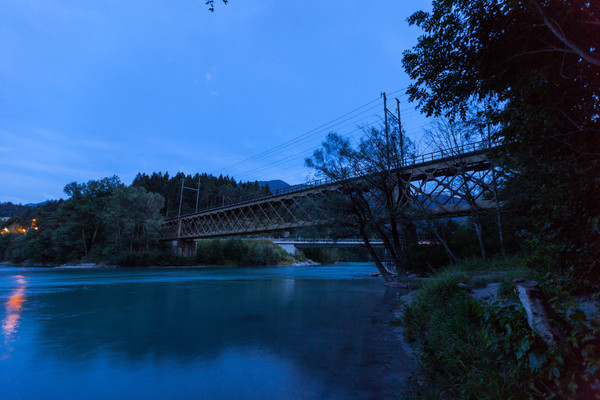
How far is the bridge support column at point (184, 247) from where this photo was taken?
219 ft

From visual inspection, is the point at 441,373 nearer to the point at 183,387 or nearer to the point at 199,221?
the point at 183,387

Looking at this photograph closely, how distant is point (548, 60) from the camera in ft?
19.8

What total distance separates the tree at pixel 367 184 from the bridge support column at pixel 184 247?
55006 millimetres

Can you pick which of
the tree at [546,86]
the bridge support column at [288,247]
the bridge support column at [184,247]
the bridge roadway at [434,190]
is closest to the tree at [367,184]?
the bridge roadway at [434,190]

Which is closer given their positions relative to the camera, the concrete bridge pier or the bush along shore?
the bush along shore

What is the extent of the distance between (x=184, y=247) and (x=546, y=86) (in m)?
70.9

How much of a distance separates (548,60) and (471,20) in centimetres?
173

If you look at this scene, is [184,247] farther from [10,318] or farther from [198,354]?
[198,354]

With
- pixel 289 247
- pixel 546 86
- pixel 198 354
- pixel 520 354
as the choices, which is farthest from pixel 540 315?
pixel 289 247

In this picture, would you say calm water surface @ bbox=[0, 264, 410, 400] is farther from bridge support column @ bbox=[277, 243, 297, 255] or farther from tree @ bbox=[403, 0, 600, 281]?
bridge support column @ bbox=[277, 243, 297, 255]

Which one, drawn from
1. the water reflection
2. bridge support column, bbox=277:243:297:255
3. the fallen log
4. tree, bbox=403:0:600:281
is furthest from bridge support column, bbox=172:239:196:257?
the fallen log

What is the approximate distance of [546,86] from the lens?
5535 millimetres

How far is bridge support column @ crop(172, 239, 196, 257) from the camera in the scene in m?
66.8

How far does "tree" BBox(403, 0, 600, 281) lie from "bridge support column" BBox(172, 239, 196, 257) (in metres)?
68.0
